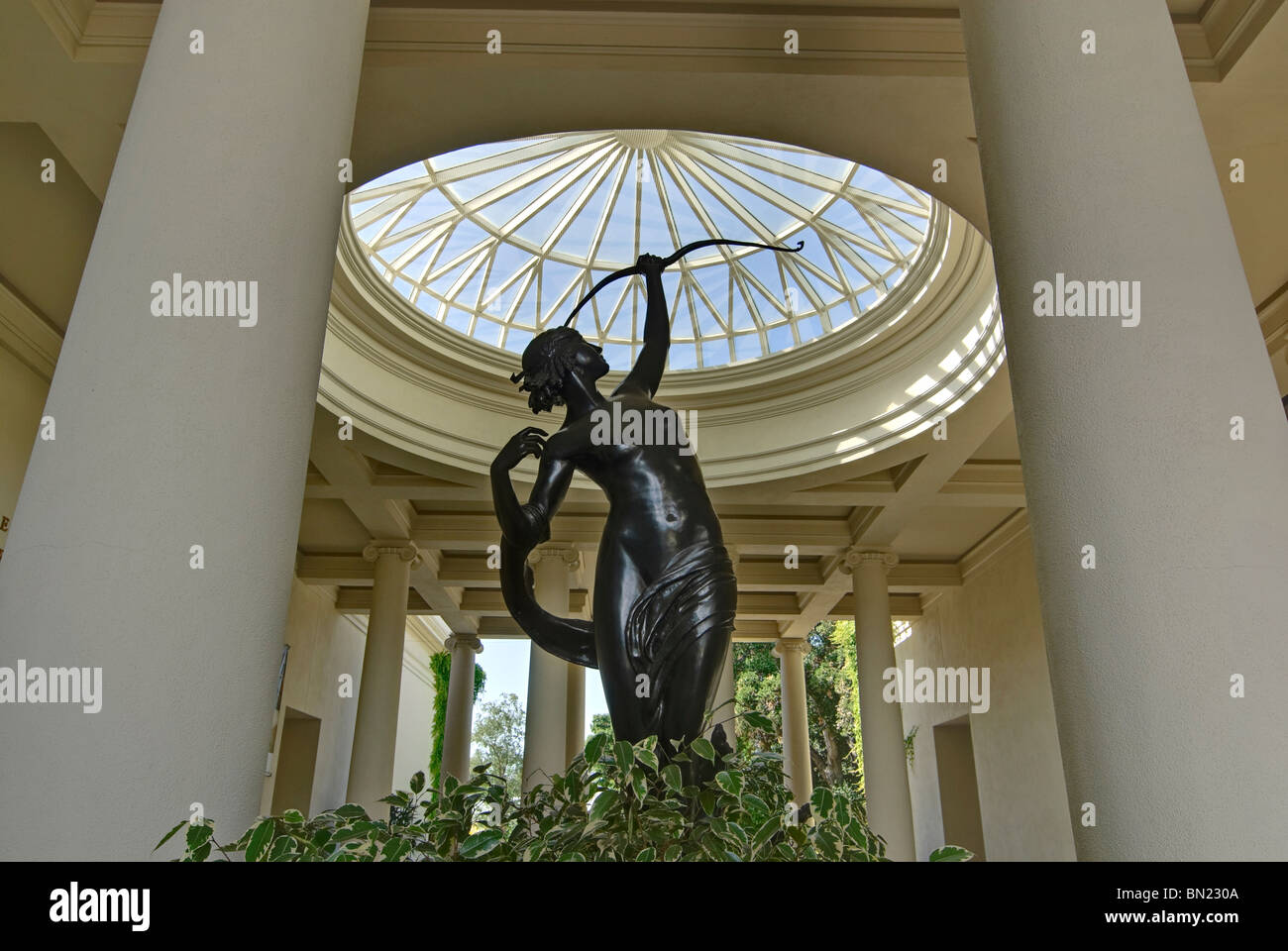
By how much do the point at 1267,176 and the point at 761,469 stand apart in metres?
6.99

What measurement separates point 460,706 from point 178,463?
17.9 metres

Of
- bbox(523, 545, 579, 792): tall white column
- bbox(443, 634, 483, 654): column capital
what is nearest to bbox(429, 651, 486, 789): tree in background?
bbox(443, 634, 483, 654): column capital

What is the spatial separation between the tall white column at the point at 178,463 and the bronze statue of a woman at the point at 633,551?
1426mm

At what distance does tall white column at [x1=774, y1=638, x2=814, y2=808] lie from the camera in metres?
19.0

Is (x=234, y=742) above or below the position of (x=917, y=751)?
below

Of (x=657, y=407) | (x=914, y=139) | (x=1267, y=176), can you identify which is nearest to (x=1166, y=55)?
(x=657, y=407)

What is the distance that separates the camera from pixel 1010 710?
16.1 meters

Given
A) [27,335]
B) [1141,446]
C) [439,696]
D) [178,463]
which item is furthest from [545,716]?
[439,696]

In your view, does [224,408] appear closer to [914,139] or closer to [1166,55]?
[1166,55]

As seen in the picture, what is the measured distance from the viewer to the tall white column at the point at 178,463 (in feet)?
7.09

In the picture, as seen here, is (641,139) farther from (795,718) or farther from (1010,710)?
(795,718)

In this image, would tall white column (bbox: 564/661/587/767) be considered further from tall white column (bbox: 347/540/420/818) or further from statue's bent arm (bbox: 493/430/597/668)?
statue's bent arm (bbox: 493/430/597/668)
